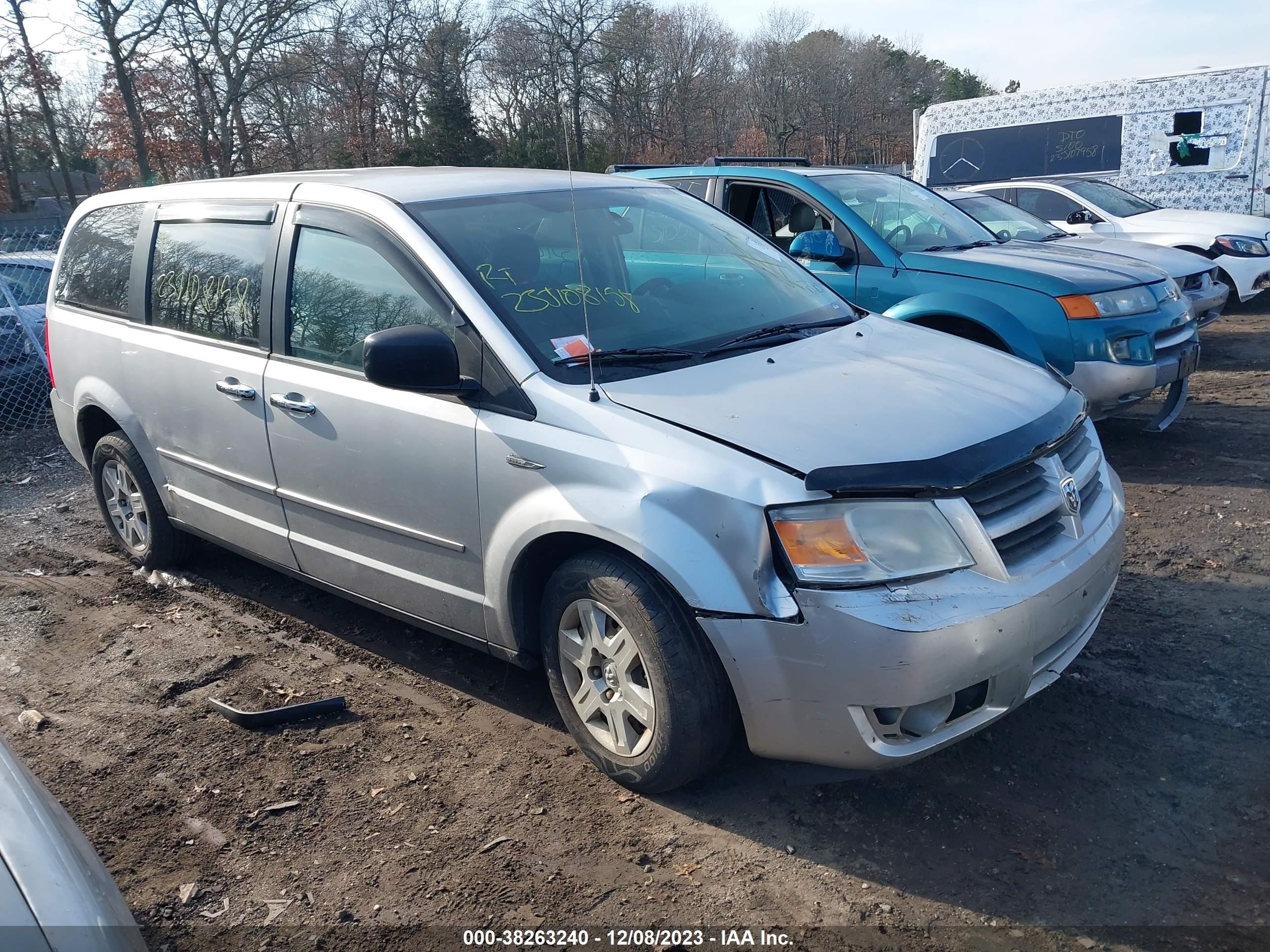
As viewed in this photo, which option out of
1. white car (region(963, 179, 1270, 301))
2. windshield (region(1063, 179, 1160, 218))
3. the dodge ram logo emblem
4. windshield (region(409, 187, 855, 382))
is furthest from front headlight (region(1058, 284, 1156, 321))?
windshield (region(1063, 179, 1160, 218))

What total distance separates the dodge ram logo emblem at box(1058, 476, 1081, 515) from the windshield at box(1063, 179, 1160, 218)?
31.5 ft

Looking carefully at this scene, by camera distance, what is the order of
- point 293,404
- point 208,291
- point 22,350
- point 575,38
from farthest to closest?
point 575,38
point 22,350
point 208,291
point 293,404

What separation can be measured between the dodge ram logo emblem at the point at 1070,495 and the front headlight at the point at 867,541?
535mm

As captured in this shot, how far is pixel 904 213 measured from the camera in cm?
691

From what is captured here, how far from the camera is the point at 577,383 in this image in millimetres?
3102

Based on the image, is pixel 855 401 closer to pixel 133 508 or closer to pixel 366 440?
pixel 366 440

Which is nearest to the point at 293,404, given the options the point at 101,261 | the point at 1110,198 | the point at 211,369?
the point at 211,369

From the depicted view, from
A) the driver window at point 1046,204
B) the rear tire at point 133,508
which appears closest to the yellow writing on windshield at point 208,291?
the rear tire at point 133,508

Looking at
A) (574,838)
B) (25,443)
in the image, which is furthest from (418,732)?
(25,443)

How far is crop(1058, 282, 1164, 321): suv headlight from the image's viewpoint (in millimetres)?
5816

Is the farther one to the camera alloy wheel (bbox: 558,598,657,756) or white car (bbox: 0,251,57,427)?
white car (bbox: 0,251,57,427)

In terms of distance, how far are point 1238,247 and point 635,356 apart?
32.8 feet

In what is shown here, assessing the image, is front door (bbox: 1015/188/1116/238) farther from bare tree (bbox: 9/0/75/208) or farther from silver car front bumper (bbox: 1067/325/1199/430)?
bare tree (bbox: 9/0/75/208)

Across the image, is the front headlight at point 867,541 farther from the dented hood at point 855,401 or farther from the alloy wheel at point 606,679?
the alloy wheel at point 606,679
